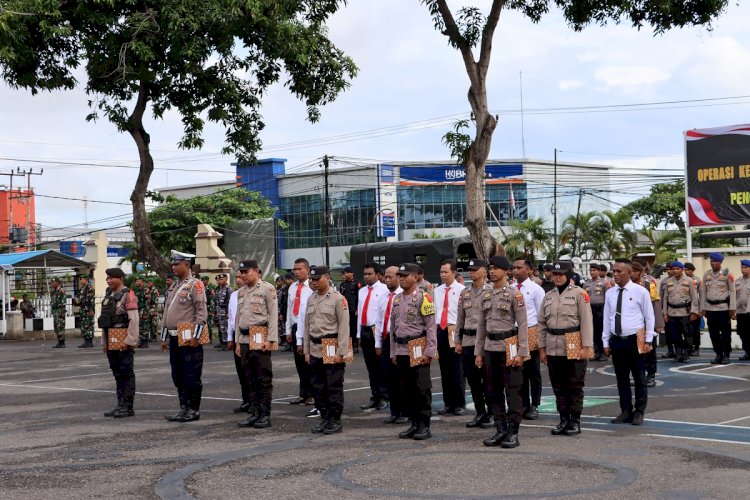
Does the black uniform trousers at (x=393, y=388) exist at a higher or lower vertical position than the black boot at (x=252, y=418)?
higher

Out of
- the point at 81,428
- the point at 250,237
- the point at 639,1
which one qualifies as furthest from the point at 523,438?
the point at 250,237

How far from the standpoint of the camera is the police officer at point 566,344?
1078 centimetres

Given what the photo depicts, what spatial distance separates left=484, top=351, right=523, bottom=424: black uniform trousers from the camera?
33.2 ft

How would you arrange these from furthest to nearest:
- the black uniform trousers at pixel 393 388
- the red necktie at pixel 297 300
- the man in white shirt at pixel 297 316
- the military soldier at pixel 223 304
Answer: the military soldier at pixel 223 304 < the red necktie at pixel 297 300 < the man in white shirt at pixel 297 316 < the black uniform trousers at pixel 393 388

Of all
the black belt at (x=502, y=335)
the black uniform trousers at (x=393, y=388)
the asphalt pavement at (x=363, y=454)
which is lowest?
the asphalt pavement at (x=363, y=454)

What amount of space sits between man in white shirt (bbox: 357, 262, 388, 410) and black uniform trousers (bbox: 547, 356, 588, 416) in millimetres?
2824

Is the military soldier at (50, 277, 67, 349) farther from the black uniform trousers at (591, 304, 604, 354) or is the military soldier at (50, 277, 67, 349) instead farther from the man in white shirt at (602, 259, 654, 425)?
the man in white shirt at (602, 259, 654, 425)

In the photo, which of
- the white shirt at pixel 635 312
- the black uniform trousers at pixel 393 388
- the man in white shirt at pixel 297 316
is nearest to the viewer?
the white shirt at pixel 635 312

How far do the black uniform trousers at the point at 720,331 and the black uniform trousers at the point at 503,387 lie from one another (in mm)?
10307

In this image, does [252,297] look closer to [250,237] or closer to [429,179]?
[250,237]

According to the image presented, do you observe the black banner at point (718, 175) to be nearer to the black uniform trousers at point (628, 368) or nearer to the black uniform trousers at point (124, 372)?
the black uniform trousers at point (628, 368)

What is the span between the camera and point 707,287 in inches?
782

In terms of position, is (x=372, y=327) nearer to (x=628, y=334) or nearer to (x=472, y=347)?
(x=472, y=347)

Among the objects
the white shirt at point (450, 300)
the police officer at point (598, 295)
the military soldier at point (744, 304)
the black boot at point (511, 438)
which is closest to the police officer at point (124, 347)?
the white shirt at point (450, 300)
